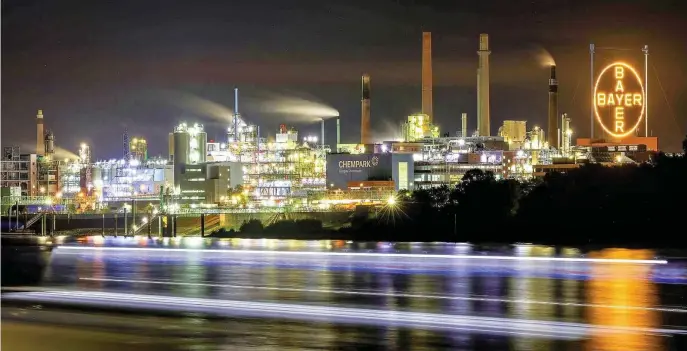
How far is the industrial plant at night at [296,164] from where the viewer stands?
95.9 metres

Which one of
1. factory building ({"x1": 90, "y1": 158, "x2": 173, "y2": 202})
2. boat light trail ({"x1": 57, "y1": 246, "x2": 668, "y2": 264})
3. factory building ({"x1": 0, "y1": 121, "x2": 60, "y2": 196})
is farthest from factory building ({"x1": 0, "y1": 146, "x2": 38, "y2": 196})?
boat light trail ({"x1": 57, "y1": 246, "x2": 668, "y2": 264})

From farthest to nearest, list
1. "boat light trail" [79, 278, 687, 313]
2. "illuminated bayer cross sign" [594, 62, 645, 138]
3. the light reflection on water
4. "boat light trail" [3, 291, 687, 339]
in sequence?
"illuminated bayer cross sign" [594, 62, 645, 138] < "boat light trail" [79, 278, 687, 313] < "boat light trail" [3, 291, 687, 339] < the light reflection on water

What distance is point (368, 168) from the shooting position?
108938 mm

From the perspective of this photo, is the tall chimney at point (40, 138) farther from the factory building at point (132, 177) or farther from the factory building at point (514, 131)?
the factory building at point (514, 131)

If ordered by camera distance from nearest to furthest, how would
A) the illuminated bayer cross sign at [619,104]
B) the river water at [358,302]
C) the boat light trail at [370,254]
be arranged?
the river water at [358,302]
the boat light trail at [370,254]
the illuminated bayer cross sign at [619,104]

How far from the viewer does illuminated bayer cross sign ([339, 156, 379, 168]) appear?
10869 centimetres

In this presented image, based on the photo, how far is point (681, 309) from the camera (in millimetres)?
12586

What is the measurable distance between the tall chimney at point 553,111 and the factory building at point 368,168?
21164 millimetres

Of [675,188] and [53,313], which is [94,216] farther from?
[53,313]

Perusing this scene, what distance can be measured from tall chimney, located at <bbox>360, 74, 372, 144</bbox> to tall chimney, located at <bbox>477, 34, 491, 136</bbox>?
49.9 ft

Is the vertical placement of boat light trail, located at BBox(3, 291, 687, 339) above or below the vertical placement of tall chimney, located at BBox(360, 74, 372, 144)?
below

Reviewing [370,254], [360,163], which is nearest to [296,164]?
[360,163]

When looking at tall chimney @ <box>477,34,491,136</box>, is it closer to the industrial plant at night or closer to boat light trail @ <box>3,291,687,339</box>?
the industrial plant at night

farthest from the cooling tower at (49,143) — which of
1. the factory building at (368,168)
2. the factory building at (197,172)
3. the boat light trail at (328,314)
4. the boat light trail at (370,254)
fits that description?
the boat light trail at (328,314)
